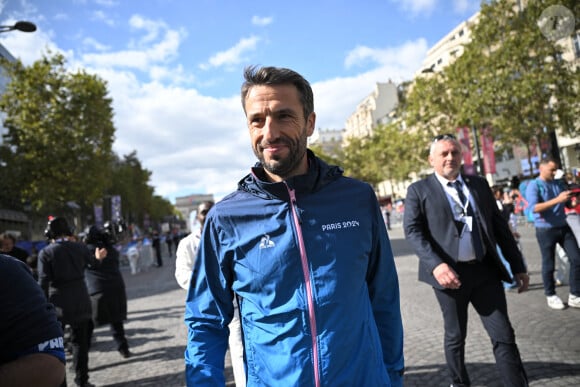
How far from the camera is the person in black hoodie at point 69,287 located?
5.42 meters

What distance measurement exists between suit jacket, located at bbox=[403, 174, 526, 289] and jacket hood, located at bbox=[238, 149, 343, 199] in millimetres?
1801

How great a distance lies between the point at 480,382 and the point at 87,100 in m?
25.0

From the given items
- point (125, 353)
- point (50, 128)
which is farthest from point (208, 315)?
point (50, 128)

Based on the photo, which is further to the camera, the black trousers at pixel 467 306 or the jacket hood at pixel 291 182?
the black trousers at pixel 467 306

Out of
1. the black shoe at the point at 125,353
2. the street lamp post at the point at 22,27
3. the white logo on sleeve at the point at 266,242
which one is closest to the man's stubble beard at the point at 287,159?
the white logo on sleeve at the point at 266,242

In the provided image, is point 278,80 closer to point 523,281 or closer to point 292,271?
point 292,271

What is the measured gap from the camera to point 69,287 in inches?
219

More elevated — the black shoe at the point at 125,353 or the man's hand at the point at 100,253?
the man's hand at the point at 100,253

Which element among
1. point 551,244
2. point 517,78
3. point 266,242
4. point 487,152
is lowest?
point 551,244

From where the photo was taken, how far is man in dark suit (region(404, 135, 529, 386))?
11.0ft

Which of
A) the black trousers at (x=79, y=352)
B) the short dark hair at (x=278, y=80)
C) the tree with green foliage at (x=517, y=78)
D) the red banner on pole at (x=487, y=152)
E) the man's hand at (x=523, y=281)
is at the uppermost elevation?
the tree with green foliage at (x=517, y=78)

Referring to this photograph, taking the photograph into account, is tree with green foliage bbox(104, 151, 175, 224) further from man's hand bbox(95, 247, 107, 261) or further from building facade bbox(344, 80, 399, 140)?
man's hand bbox(95, 247, 107, 261)

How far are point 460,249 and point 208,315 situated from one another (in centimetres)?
239

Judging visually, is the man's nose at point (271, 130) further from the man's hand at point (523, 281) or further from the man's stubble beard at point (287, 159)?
the man's hand at point (523, 281)
